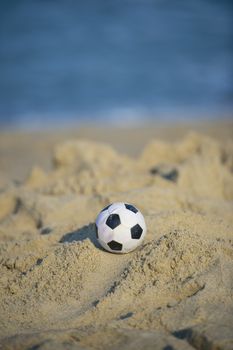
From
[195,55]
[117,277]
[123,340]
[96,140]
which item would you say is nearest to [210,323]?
[123,340]

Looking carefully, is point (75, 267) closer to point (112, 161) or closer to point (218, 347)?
point (218, 347)

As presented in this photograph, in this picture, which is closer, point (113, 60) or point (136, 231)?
point (136, 231)

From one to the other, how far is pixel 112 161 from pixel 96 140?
178 inches

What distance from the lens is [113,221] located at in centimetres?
388

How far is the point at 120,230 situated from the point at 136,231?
13cm

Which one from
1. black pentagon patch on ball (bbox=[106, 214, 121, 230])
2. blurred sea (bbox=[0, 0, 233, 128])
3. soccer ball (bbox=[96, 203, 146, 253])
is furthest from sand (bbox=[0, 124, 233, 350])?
blurred sea (bbox=[0, 0, 233, 128])

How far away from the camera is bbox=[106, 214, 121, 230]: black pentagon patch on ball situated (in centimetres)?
385

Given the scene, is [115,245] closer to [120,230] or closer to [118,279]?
[120,230]

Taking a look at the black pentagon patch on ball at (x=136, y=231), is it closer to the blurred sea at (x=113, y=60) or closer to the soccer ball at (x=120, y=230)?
the soccer ball at (x=120, y=230)

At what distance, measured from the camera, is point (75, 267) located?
3762 mm

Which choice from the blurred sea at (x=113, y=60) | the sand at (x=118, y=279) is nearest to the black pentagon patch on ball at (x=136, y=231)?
the sand at (x=118, y=279)

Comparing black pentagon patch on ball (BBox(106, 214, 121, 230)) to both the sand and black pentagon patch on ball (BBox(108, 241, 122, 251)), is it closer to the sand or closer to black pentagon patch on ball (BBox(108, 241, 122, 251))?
black pentagon patch on ball (BBox(108, 241, 122, 251))

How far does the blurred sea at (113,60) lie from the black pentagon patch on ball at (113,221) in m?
9.83

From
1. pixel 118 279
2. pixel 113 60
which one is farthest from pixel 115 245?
pixel 113 60
